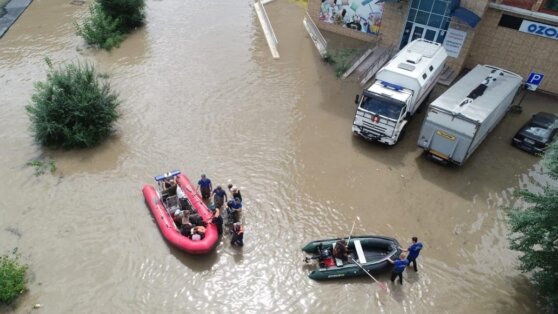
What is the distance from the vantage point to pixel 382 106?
1625 cm

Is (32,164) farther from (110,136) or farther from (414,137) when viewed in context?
(414,137)

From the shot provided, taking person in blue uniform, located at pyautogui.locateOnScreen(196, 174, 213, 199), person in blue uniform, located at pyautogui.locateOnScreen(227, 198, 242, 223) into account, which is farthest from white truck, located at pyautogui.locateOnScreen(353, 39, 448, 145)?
person in blue uniform, located at pyautogui.locateOnScreen(196, 174, 213, 199)

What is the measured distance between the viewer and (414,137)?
17734mm

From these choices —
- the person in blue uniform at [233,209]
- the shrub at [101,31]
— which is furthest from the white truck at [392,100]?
the shrub at [101,31]

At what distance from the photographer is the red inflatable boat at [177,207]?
39.9 feet

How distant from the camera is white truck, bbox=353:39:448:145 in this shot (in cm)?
1600

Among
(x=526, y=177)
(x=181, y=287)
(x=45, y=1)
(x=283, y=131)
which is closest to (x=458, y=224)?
(x=526, y=177)

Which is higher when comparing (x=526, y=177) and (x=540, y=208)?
(x=540, y=208)

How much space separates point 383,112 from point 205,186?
786cm

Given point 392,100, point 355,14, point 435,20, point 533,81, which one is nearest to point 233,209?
point 392,100

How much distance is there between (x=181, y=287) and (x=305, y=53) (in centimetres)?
1636

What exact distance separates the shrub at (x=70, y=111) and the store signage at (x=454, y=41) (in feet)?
57.2

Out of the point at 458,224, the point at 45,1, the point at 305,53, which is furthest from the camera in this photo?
the point at 45,1

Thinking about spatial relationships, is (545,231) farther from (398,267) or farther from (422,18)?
(422,18)
